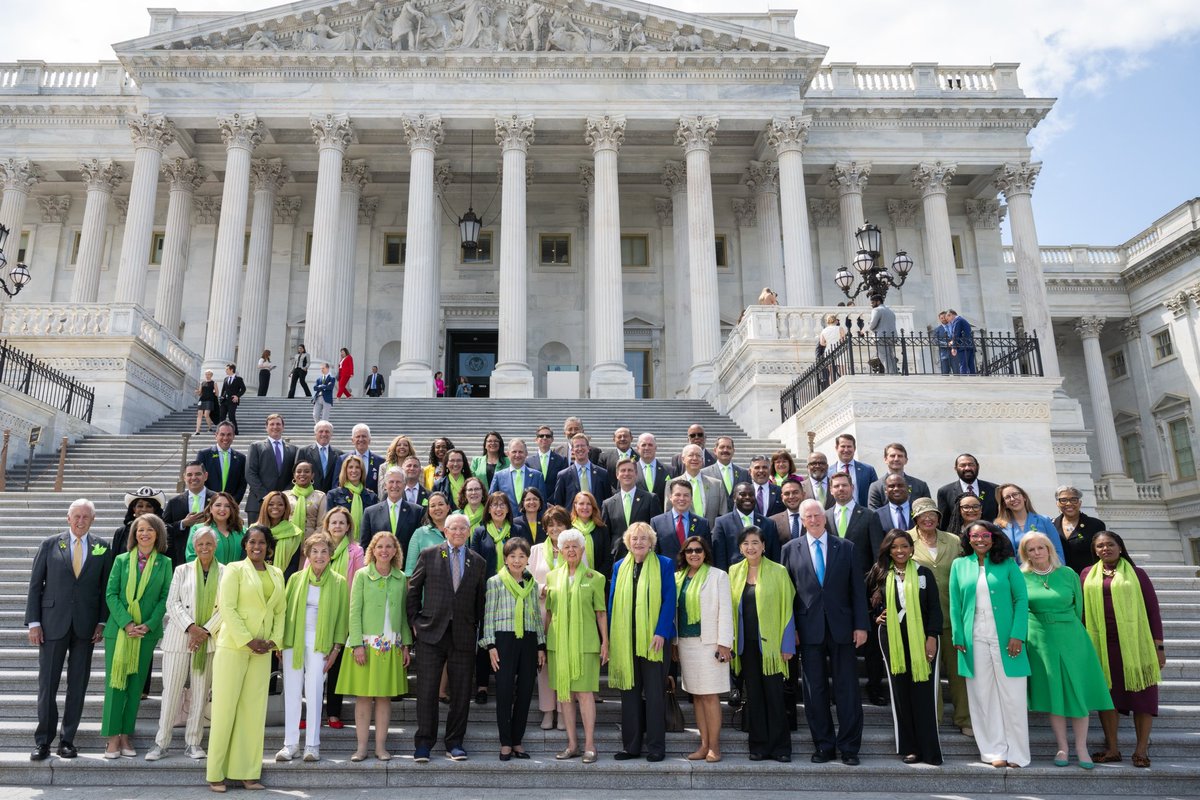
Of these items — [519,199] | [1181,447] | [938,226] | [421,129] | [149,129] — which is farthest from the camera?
[1181,447]

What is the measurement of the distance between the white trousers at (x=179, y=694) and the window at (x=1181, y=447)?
133 ft

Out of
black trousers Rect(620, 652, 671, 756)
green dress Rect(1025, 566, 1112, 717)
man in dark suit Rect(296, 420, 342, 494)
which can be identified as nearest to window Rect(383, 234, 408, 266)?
man in dark suit Rect(296, 420, 342, 494)

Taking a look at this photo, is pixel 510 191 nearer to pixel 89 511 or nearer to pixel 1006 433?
pixel 1006 433

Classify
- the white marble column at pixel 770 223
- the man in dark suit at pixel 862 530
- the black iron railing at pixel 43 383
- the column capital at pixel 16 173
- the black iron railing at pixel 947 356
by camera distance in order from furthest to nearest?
1. the white marble column at pixel 770 223
2. the column capital at pixel 16 173
3. the black iron railing at pixel 43 383
4. the black iron railing at pixel 947 356
5. the man in dark suit at pixel 862 530

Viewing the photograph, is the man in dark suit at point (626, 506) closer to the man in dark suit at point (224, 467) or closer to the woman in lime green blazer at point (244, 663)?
the woman in lime green blazer at point (244, 663)

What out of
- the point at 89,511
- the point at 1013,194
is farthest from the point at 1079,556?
the point at 1013,194

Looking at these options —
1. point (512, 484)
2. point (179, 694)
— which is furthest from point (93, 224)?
point (179, 694)

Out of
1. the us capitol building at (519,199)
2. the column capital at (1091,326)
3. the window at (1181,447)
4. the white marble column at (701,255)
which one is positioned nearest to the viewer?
the white marble column at (701,255)

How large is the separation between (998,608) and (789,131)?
23226 millimetres

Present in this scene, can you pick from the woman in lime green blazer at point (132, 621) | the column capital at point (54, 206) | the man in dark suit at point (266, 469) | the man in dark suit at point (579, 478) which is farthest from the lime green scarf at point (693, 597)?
the column capital at point (54, 206)

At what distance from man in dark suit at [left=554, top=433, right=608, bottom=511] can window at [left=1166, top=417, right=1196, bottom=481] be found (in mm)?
36311

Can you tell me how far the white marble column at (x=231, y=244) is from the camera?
Result: 25422 millimetres

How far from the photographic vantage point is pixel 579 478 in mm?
9484

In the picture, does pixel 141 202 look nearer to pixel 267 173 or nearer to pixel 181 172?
pixel 181 172
